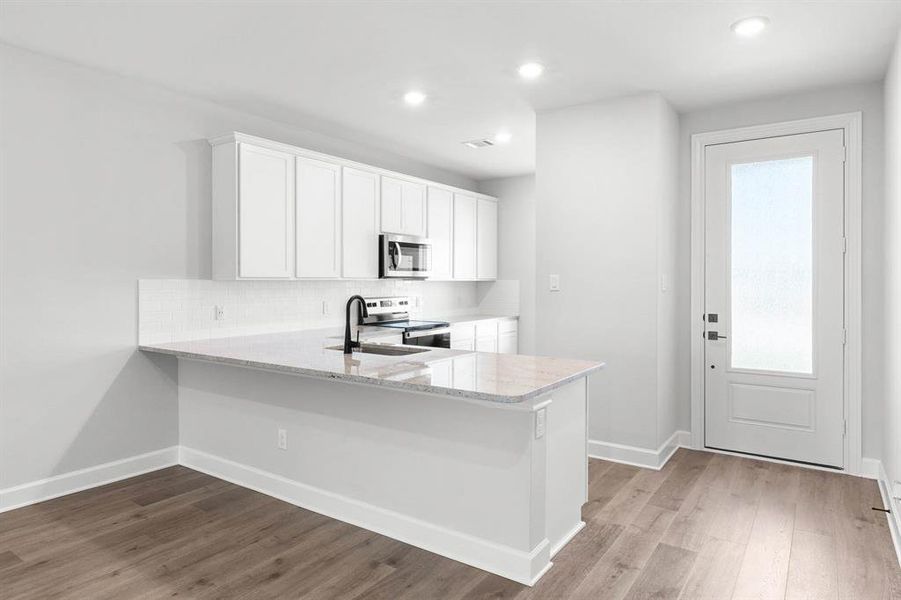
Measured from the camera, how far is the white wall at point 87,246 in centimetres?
317

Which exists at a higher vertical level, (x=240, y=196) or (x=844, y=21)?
(x=844, y=21)

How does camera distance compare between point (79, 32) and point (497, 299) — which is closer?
point (79, 32)

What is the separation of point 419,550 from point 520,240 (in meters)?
4.64

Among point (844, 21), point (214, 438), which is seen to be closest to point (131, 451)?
point (214, 438)

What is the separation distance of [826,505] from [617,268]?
1.87 meters

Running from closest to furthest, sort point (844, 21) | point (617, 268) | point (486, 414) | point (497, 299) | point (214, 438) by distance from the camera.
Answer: point (486, 414) < point (844, 21) < point (214, 438) < point (617, 268) < point (497, 299)

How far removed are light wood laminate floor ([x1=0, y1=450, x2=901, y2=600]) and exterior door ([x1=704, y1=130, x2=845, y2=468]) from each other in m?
0.59

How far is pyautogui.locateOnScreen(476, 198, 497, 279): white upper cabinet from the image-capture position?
259 inches

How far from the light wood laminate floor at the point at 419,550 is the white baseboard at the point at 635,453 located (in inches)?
12.3

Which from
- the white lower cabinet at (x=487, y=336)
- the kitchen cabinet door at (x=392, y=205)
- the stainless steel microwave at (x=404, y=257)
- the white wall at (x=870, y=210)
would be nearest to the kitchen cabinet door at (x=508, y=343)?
the white lower cabinet at (x=487, y=336)

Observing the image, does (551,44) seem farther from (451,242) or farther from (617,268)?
(451,242)

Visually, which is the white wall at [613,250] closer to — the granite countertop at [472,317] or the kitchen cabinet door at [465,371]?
the kitchen cabinet door at [465,371]

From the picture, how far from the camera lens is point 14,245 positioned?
315cm

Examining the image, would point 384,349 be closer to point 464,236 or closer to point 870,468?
point 464,236
